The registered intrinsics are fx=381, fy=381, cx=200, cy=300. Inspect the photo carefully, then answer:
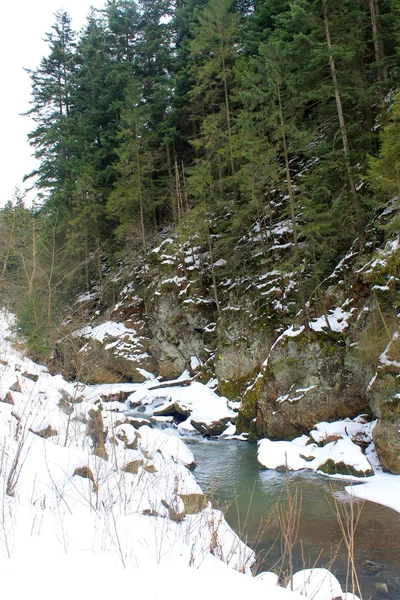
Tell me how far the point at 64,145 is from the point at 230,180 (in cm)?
1637

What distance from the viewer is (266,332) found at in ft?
50.9

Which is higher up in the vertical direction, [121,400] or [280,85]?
[280,85]

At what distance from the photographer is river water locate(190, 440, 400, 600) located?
5242 mm

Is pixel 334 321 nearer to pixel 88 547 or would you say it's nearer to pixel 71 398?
pixel 71 398

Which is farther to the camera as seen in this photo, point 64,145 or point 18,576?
point 64,145

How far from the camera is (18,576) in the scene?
2146 millimetres

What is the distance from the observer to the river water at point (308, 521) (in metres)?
5.24

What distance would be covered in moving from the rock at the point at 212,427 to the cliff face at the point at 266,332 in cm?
74

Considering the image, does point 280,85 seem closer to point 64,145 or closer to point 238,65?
point 238,65

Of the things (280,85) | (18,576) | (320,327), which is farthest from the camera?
(280,85)

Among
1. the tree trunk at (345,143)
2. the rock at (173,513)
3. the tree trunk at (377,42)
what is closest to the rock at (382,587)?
the rock at (173,513)

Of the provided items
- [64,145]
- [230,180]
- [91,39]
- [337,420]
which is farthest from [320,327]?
[91,39]

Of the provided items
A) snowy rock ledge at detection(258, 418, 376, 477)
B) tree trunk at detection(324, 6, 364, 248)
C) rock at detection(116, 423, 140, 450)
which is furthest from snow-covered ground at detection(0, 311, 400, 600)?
tree trunk at detection(324, 6, 364, 248)

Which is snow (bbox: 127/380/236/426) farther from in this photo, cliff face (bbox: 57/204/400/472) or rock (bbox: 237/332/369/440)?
rock (bbox: 237/332/369/440)
